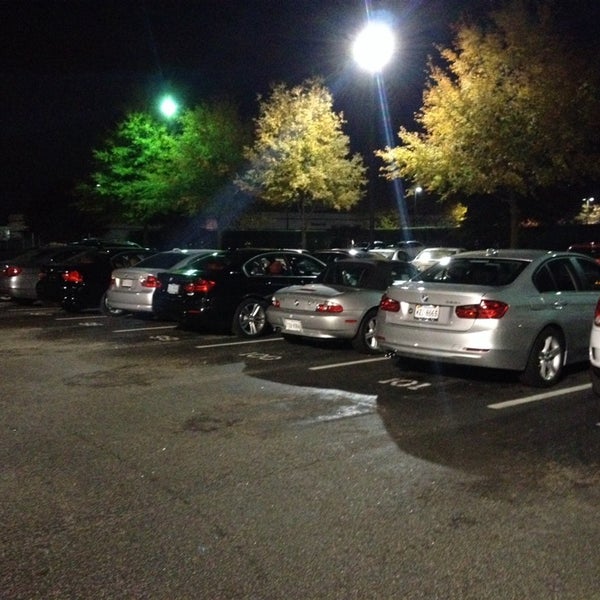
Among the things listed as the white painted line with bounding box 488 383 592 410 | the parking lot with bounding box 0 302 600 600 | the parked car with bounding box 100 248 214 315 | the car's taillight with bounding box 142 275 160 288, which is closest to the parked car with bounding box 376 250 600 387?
the white painted line with bounding box 488 383 592 410

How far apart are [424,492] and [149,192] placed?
92.6 ft

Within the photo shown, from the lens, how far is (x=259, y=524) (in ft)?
16.0

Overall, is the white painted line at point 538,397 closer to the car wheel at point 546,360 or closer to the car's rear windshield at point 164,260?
the car wheel at point 546,360

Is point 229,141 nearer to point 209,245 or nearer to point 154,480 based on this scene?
point 209,245

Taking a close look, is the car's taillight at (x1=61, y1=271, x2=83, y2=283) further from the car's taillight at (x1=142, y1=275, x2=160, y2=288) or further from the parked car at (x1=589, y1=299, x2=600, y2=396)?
the parked car at (x1=589, y1=299, x2=600, y2=396)

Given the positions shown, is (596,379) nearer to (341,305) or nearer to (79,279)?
(341,305)

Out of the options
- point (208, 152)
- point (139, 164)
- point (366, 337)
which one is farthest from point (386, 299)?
point (139, 164)

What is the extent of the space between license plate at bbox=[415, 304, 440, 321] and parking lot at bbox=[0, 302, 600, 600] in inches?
31.6

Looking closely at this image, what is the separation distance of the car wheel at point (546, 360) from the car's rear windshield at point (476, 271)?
746 mm

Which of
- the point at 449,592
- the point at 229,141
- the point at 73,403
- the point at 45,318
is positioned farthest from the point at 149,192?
the point at 449,592

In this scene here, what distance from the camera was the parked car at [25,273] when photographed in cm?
1773

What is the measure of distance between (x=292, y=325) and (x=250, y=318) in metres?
1.84

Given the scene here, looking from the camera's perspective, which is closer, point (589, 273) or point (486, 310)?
point (486, 310)

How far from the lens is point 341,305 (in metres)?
10.9
